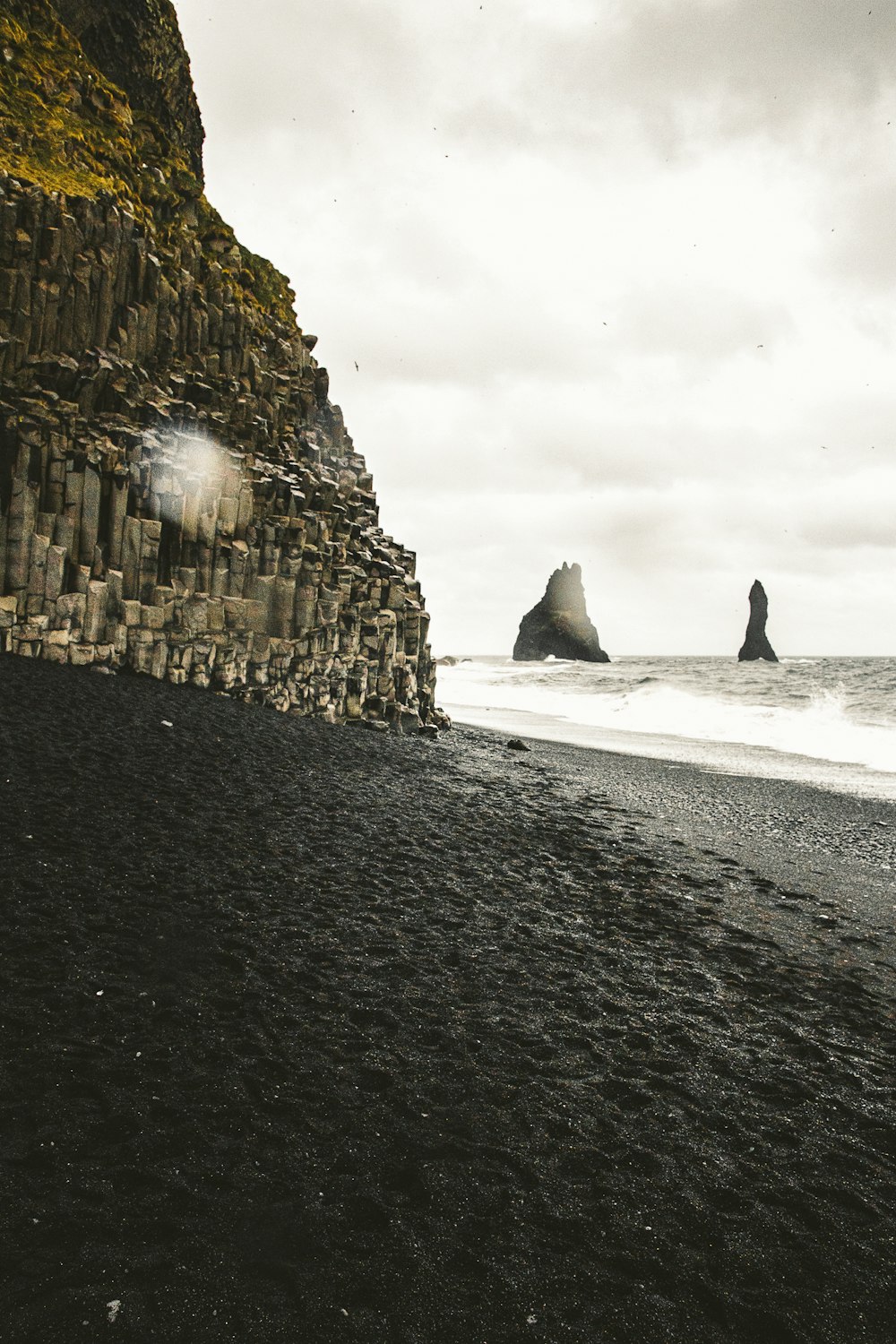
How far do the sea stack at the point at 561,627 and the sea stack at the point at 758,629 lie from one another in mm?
26799

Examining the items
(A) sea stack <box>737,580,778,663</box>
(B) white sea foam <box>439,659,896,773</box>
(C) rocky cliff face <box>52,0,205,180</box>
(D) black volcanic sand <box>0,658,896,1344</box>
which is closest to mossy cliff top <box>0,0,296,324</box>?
(C) rocky cliff face <box>52,0,205,180</box>

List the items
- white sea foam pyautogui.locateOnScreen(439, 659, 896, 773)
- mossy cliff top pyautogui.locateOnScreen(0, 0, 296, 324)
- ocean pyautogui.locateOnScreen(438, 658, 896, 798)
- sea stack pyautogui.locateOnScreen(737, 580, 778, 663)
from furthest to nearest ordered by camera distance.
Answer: sea stack pyautogui.locateOnScreen(737, 580, 778, 663) → white sea foam pyautogui.locateOnScreen(439, 659, 896, 773) → ocean pyautogui.locateOnScreen(438, 658, 896, 798) → mossy cliff top pyautogui.locateOnScreen(0, 0, 296, 324)

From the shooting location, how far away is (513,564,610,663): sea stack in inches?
5325

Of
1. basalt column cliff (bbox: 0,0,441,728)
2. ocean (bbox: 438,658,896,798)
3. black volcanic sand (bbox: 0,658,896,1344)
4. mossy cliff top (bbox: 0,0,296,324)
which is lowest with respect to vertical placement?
black volcanic sand (bbox: 0,658,896,1344)

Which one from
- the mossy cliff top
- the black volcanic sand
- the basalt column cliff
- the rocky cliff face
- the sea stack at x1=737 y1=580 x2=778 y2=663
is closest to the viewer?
the black volcanic sand

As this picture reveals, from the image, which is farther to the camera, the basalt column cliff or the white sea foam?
the white sea foam

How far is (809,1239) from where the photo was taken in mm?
3836

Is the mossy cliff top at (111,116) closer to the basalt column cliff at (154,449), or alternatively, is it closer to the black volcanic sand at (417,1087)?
the basalt column cliff at (154,449)

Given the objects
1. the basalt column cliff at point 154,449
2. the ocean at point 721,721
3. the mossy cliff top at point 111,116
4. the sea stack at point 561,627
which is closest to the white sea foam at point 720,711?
the ocean at point 721,721

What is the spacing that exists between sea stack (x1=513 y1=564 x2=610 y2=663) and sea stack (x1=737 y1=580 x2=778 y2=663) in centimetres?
2680

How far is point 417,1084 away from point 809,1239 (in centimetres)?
241

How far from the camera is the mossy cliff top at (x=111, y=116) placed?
2334 centimetres

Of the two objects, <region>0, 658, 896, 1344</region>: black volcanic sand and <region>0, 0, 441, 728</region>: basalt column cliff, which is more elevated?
<region>0, 0, 441, 728</region>: basalt column cliff

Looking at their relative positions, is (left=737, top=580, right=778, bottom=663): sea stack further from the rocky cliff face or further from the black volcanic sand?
the black volcanic sand
